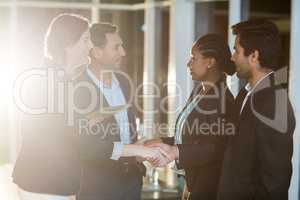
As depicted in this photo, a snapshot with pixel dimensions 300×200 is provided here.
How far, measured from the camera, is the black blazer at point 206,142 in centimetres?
231

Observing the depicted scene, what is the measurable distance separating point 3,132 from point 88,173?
3253 mm

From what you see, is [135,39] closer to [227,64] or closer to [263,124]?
A: [227,64]

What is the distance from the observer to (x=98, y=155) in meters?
2.54

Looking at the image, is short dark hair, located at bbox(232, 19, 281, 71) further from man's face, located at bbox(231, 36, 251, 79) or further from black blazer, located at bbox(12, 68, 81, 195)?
black blazer, located at bbox(12, 68, 81, 195)

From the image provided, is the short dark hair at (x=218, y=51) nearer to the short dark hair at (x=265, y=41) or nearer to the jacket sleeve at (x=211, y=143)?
the jacket sleeve at (x=211, y=143)

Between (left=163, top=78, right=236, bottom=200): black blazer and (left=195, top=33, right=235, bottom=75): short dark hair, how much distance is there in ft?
0.22

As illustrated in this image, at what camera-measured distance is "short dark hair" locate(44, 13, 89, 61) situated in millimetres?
2229

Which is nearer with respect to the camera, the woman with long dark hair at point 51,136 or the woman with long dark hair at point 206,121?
the woman with long dark hair at point 51,136

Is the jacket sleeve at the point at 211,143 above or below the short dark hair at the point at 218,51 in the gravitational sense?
below

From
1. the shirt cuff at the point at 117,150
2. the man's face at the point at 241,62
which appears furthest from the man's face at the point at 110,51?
the man's face at the point at 241,62

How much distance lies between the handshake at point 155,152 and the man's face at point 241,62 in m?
0.56

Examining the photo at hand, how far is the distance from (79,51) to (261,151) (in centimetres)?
85

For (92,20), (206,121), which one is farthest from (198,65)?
(92,20)

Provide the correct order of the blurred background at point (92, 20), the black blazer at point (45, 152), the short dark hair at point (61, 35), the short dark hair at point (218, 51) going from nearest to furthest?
the black blazer at point (45, 152) → the short dark hair at point (61, 35) → the short dark hair at point (218, 51) → the blurred background at point (92, 20)
